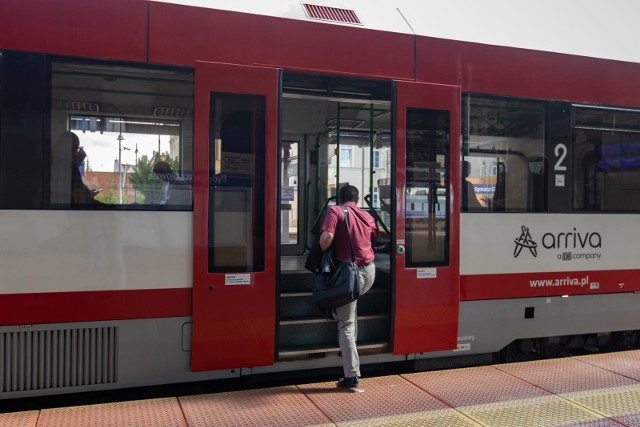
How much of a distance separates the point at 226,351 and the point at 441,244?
7.06 ft

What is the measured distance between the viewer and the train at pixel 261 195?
3.98m

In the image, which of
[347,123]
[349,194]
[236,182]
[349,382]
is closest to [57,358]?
[236,182]

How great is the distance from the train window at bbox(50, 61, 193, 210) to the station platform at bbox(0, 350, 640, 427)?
154 centimetres

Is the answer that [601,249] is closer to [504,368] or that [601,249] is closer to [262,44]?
[504,368]

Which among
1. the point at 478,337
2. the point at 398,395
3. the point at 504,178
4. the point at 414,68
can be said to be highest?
the point at 414,68

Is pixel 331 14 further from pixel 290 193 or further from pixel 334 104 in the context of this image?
pixel 290 193

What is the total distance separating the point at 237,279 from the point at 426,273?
1.74 meters

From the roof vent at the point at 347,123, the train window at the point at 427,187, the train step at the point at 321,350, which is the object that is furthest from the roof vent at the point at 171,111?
the roof vent at the point at 347,123

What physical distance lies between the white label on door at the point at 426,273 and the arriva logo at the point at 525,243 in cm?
90

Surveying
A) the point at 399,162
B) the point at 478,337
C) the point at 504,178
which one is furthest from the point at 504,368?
the point at 399,162

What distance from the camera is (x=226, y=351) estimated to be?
437 centimetres

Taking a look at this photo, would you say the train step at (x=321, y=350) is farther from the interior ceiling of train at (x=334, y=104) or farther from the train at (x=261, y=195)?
the interior ceiling of train at (x=334, y=104)

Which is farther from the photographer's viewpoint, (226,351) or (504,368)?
(504,368)

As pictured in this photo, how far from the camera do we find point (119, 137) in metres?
4.17
